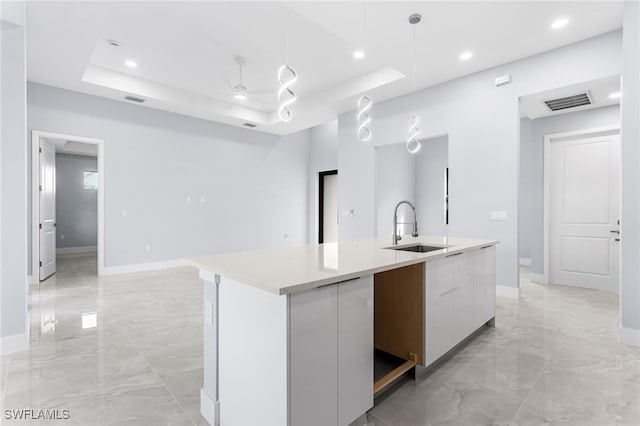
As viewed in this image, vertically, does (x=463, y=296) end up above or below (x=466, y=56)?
below

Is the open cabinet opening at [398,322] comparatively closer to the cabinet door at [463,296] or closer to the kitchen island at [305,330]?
the kitchen island at [305,330]

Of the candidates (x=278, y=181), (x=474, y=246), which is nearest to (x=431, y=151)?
(x=278, y=181)

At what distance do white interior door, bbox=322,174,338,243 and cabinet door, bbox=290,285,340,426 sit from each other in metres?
6.89

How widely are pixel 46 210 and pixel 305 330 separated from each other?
19.4 feet

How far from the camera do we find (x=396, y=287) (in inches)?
87.2

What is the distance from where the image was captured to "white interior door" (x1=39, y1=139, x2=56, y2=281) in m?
4.95

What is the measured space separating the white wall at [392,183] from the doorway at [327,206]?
1.77 metres

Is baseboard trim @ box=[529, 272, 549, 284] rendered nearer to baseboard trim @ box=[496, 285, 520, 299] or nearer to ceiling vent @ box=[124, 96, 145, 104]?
baseboard trim @ box=[496, 285, 520, 299]

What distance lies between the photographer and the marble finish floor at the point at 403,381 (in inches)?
68.8

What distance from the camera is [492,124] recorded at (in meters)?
4.24

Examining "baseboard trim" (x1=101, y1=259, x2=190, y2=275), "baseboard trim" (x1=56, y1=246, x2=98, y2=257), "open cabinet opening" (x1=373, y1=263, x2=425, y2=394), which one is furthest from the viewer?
"baseboard trim" (x1=56, y1=246, x2=98, y2=257)

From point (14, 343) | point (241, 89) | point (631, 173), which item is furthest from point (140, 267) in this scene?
point (631, 173)

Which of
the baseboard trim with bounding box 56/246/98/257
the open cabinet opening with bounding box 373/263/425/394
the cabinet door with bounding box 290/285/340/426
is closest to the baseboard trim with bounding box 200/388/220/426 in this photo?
the cabinet door with bounding box 290/285/340/426

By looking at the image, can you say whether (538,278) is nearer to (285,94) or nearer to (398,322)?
(398,322)
